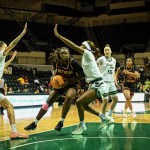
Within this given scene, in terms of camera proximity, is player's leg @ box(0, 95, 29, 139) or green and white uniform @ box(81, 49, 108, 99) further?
green and white uniform @ box(81, 49, 108, 99)

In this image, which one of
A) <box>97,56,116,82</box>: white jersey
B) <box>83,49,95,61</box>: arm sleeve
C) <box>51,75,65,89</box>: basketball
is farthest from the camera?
<box>97,56,116,82</box>: white jersey

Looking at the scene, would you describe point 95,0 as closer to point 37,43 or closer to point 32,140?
point 37,43

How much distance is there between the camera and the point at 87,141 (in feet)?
20.5

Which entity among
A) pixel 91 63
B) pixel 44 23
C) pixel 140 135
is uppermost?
pixel 44 23

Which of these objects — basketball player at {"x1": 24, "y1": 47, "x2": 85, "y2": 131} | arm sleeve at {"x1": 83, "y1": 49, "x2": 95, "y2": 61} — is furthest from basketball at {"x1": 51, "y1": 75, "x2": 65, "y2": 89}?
arm sleeve at {"x1": 83, "y1": 49, "x2": 95, "y2": 61}

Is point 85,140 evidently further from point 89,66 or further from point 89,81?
point 89,66

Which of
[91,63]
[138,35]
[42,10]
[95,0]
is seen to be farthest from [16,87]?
[95,0]

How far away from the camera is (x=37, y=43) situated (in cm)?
3136

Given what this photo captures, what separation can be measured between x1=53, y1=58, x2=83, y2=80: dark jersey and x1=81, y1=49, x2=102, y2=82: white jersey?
152mm

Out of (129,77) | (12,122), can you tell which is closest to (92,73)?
(12,122)

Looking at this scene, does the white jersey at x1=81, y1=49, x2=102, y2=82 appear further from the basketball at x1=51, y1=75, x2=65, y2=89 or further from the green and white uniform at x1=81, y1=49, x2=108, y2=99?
the basketball at x1=51, y1=75, x2=65, y2=89

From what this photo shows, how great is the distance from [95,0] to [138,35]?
7.01m

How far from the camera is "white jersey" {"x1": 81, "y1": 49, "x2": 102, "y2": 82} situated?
7044 millimetres

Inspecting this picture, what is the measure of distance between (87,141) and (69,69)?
175cm
